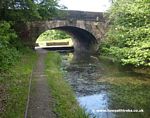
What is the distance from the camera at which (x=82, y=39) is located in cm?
4419

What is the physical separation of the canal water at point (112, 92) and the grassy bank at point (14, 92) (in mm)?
2614

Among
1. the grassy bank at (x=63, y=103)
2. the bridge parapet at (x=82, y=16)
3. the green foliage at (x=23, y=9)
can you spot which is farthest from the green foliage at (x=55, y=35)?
the grassy bank at (x=63, y=103)

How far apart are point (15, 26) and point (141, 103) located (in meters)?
21.2

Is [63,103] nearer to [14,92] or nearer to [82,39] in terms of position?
[14,92]

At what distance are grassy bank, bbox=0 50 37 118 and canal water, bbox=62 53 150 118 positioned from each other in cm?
261

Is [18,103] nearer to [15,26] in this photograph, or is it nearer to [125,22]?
[125,22]

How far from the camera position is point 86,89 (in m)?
16.9

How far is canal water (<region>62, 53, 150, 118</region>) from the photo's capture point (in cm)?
1259

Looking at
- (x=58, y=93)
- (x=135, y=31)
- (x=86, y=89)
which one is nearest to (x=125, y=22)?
(x=135, y=31)

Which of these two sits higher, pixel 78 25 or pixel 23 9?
pixel 23 9

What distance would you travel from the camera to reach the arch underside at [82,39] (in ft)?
128

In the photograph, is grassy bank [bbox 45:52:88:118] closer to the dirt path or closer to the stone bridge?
the dirt path

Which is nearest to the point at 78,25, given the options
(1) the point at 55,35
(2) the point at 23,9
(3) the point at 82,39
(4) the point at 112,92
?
(3) the point at 82,39

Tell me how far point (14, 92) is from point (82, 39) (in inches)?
1246
